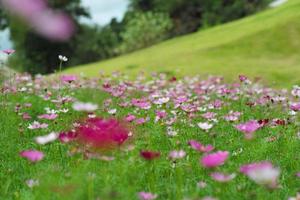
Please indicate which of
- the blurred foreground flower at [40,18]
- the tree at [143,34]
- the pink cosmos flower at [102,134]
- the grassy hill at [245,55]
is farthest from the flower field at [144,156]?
the tree at [143,34]

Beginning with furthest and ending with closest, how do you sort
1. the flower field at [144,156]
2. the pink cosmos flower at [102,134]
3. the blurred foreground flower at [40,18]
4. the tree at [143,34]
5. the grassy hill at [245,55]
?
the tree at [143,34]
the grassy hill at [245,55]
the flower field at [144,156]
the pink cosmos flower at [102,134]
the blurred foreground flower at [40,18]

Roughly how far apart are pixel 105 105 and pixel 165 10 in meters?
52.2

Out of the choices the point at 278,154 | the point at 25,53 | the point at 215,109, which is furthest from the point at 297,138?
the point at 25,53

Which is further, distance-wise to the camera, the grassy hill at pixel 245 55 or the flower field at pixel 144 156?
the grassy hill at pixel 245 55

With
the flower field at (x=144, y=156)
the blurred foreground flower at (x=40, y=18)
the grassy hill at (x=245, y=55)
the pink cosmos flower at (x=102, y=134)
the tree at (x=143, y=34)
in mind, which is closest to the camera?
the blurred foreground flower at (x=40, y=18)

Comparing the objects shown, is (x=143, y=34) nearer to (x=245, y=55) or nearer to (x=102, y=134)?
(x=245, y=55)

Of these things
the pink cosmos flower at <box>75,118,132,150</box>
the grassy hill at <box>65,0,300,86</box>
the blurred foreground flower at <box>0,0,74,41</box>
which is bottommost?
the grassy hill at <box>65,0,300,86</box>

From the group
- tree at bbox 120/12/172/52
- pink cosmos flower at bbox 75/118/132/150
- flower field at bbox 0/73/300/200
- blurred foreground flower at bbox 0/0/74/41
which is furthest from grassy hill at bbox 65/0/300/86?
tree at bbox 120/12/172/52

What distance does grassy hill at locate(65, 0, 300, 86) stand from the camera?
22078 millimetres

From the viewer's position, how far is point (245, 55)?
25859mm

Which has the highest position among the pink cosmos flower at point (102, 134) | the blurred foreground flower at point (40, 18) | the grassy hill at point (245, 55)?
the blurred foreground flower at point (40, 18)

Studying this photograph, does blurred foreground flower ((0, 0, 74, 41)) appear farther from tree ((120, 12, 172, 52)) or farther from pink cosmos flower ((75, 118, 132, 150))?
tree ((120, 12, 172, 52))

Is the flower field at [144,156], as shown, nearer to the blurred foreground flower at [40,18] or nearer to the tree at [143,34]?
the blurred foreground flower at [40,18]

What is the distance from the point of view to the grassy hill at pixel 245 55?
2208 cm
